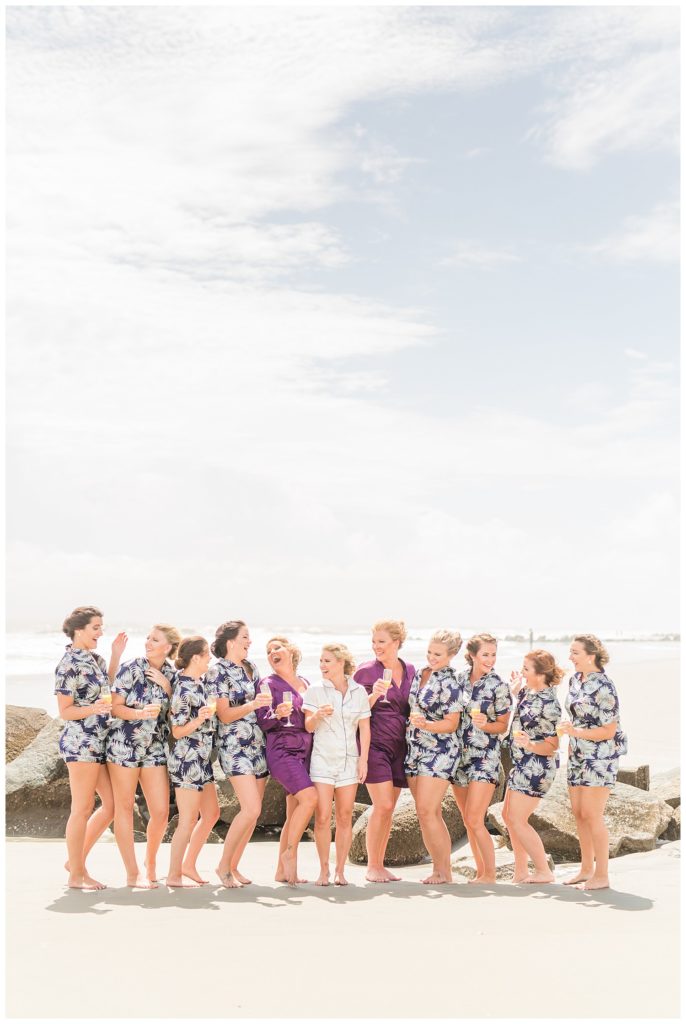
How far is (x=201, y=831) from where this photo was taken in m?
8.82

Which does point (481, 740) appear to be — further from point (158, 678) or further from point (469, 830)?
point (158, 678)

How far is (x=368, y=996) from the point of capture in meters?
6.28

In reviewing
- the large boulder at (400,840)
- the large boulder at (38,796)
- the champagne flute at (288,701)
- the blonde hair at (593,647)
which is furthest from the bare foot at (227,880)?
the large boulder at (38,796)

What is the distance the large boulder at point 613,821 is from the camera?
36.2 feet

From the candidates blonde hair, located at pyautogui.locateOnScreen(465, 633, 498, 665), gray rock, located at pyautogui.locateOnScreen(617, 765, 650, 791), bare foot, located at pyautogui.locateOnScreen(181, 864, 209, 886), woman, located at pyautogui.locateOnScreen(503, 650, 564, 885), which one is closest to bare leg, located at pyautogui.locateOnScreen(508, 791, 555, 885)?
woman, located at pyautogui.locateOnScreen(503, 650, 564, 885)

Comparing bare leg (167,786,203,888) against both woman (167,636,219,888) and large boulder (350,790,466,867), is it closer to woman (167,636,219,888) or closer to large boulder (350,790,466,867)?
woman (167,636,219,888)

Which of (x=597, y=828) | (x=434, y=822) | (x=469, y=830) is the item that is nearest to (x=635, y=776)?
(x=597, y=828)

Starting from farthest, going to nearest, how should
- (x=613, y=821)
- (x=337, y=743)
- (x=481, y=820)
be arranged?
(x=613, y=821), (x=481, y=820), (x=337, y=743)

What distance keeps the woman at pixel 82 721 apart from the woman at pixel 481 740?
2.89m

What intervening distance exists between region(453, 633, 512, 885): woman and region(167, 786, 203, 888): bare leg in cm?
215

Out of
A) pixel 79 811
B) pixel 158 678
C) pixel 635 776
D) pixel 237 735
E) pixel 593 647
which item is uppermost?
pixel 593 647

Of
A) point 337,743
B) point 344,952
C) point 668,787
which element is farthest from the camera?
point 668,787

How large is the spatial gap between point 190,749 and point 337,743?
118 centimetres

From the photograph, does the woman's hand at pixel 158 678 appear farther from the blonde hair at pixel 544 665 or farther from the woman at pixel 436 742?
the blonde hair at pixel 544 665
